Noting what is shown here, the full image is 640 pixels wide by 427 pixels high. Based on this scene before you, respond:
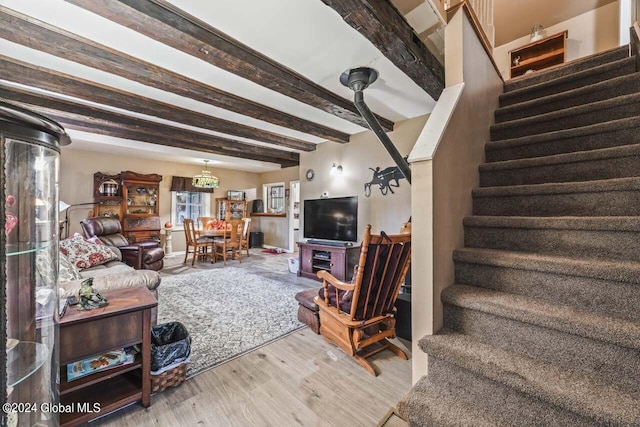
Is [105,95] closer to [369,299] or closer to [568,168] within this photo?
[369,299]

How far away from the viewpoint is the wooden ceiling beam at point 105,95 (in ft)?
7.54

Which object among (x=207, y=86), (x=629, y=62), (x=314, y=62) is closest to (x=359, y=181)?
(x=314, y=62)

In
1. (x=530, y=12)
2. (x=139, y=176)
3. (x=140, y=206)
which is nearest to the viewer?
(x=530, y=12)

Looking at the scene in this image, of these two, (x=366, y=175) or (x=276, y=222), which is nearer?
(x=366, y=175)

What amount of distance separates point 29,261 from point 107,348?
0.71 metres

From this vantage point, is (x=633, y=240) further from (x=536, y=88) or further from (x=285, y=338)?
(x=285, y=338)

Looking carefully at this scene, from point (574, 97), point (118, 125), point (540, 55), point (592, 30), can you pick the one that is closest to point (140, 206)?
point (118, 125)

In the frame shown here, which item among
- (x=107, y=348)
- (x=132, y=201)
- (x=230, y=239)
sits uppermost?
(x=132, y=201)

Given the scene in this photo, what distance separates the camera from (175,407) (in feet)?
5.17

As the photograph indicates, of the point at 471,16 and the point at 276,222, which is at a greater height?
the point at 471,16

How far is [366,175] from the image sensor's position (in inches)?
176

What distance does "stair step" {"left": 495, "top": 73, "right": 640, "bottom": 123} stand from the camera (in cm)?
177

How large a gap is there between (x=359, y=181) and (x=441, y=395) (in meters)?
3.68

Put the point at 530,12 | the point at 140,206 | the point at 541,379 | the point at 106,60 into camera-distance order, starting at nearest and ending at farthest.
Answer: the point at 541,379
the point at 106,60
the point at 530,12
the point at 140,206
